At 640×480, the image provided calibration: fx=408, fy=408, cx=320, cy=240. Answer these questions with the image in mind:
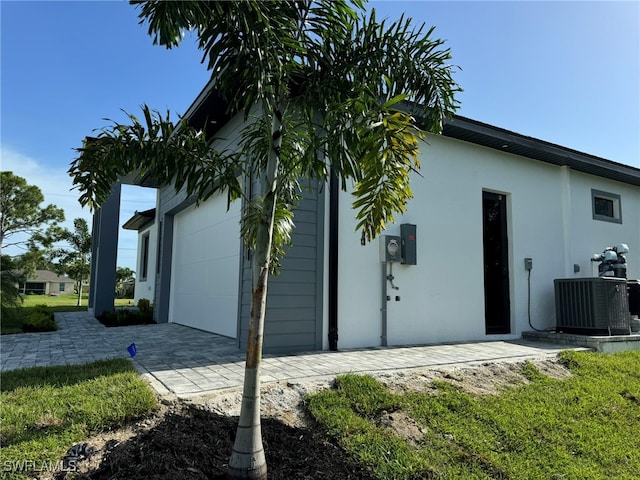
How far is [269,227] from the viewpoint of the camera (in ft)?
8.41

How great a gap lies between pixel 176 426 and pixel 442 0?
18.5 feet

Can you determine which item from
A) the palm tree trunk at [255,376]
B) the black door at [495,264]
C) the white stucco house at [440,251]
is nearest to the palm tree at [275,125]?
the palm tree trunk at [255,376]

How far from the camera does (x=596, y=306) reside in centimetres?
722

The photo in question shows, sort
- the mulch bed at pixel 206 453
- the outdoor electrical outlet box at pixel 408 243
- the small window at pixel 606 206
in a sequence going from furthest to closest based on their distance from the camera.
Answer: the small window at pixel 606 206 < the outdoor electrical outlet box at pixel 408 243 < the mulch bed at pixel 206 453

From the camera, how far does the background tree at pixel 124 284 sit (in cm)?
3033

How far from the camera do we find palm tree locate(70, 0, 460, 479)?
2.27 m

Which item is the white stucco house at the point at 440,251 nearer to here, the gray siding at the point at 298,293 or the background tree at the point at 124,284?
the gray siding at the point at 298,293

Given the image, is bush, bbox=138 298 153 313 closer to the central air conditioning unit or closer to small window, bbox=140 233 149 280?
small window, bbox=140 233 149 280

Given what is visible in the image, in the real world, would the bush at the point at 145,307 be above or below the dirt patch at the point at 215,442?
above

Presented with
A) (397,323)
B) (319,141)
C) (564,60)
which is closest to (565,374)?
(397,323)

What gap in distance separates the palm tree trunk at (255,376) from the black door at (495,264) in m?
6.52

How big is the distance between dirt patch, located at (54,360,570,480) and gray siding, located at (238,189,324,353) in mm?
1776

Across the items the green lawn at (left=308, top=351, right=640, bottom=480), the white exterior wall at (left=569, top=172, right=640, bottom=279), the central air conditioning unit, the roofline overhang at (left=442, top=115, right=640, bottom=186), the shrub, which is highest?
the roofline overhang at (left=442, top=115, right=640, bottom=186)

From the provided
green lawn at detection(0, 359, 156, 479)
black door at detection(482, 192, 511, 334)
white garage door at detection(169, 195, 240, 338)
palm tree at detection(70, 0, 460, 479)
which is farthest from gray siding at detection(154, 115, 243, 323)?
palm tree at detection(70, 0, 460, 479)
